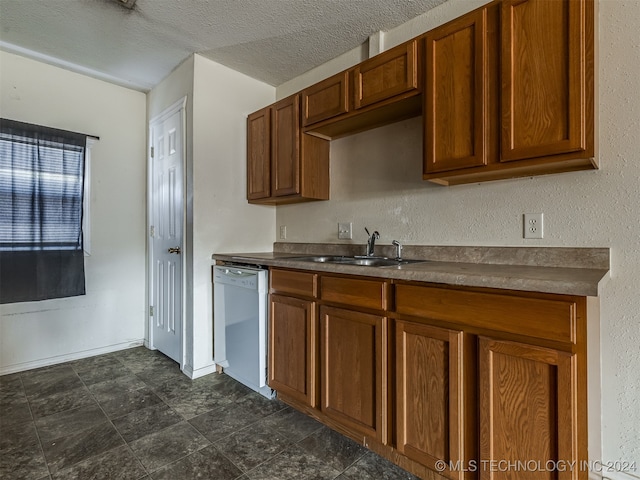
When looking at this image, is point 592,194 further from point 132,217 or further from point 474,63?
point 132,217

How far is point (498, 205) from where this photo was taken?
1681 millimetres

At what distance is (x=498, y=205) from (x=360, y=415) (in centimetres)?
128

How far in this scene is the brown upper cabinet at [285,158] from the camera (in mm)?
2350

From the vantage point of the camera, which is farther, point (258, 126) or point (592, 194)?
point (258, 126)

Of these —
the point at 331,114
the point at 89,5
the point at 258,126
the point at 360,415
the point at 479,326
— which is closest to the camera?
the point at 479,326

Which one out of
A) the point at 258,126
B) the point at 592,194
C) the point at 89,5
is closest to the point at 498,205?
the point at 592,194

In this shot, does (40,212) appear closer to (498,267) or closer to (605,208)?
(498,267)

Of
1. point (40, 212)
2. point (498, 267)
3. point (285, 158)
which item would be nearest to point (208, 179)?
point (285, 158)

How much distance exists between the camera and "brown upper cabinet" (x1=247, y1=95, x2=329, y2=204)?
7.71ft

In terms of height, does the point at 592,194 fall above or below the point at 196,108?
below

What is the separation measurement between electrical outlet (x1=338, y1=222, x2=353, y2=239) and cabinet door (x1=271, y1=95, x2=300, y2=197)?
0.42m

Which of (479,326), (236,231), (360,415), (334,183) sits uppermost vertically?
(334,183)

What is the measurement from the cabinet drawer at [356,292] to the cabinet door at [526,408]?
1.46ft

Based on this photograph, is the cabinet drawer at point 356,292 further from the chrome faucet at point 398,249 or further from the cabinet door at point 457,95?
the cabinet door at point 457,95
